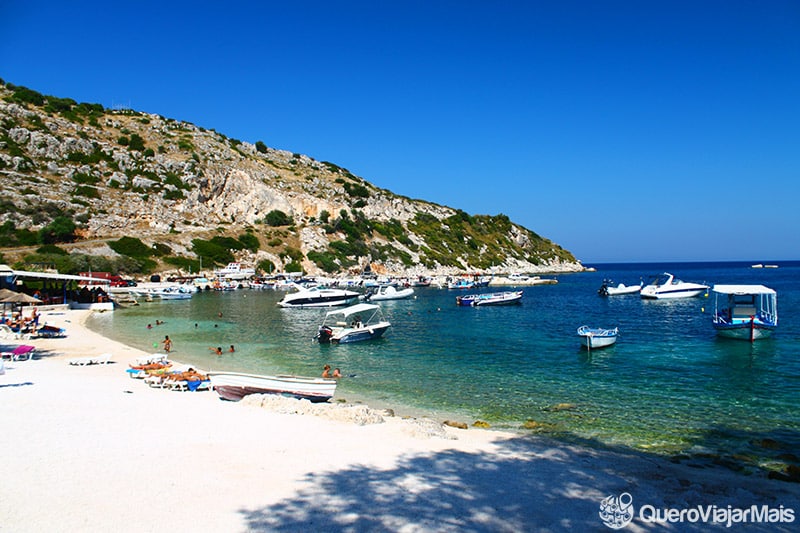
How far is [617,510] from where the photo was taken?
26.2 feet

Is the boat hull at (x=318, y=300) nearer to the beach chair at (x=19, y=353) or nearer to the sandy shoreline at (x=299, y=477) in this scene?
the beach chair at (x=19, y=353)

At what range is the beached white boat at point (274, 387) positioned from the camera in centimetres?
1600

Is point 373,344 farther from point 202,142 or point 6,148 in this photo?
point 202,142

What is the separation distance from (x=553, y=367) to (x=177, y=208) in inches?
3500

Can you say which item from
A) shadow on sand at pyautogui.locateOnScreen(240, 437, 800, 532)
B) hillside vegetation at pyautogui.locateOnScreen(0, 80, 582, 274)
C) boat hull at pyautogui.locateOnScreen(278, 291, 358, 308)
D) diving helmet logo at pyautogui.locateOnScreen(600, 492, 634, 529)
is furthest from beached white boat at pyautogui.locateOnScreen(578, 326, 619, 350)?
hillside vegetation at pyautogui.locateOnScreen(0, 80, 582, 274)

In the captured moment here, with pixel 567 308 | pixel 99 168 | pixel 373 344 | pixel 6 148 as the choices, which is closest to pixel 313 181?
pixel 99 168

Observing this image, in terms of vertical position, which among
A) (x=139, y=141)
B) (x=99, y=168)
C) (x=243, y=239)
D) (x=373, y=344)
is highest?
(x=139, y=141)

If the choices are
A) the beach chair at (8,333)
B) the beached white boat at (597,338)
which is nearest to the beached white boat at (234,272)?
the beach chair at (8,333)

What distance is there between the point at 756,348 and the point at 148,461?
2881cm

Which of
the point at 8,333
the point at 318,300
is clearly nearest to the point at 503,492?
the point at 8,333

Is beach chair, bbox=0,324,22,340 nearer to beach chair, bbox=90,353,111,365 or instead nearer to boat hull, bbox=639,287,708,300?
beach chair, bbox=90,353,111,365

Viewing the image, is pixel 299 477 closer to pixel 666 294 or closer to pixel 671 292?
pixel 666 294

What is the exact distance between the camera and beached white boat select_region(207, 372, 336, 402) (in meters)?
16.0

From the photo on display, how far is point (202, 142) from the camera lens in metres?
119
